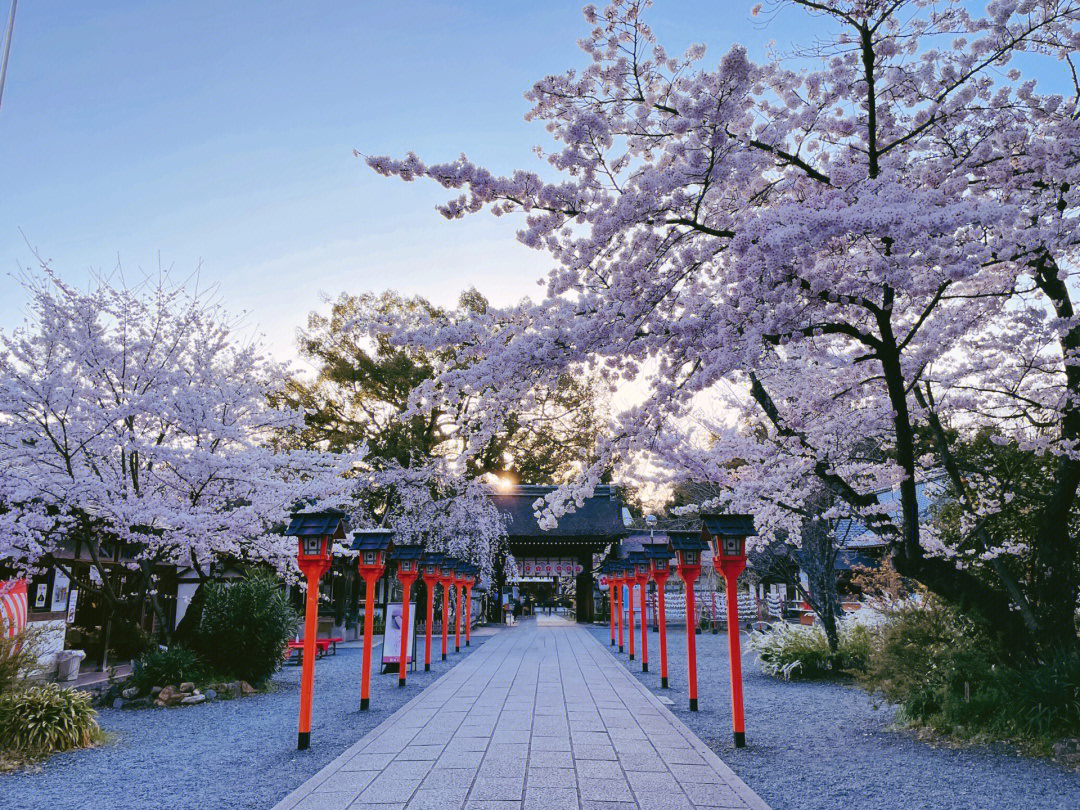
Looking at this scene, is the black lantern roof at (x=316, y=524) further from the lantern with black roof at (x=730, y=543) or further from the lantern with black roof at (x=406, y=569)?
the lantern with black roof at (x=406, y=569)

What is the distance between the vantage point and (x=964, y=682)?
6.66 meters

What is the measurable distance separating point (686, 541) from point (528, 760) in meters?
3.89

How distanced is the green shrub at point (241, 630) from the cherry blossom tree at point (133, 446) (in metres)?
0.75

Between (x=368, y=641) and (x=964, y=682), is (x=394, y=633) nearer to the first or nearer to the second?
(x=368, y=641)

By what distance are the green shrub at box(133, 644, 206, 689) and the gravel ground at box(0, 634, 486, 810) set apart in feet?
2.23

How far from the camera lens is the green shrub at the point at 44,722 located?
609cm

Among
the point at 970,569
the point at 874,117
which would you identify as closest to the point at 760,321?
the point at 874,117

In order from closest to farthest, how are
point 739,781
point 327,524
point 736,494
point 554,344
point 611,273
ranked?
point 739,781
point 554,344
point 611,273
point 327,524
point 736,494

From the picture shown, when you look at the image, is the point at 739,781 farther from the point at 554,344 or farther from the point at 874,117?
the point at 874,117

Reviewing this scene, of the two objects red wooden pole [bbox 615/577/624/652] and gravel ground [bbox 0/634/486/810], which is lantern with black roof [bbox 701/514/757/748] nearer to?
gravel ground [bbox 0/634/486/810]

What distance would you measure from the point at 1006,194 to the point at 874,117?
1.82 meters

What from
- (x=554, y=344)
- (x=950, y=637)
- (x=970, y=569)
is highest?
(x=554, y=344)

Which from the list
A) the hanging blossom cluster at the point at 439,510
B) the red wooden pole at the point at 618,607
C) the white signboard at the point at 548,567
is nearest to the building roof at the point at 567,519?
the white signboard at the point at 548,567

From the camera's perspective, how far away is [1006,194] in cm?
634
